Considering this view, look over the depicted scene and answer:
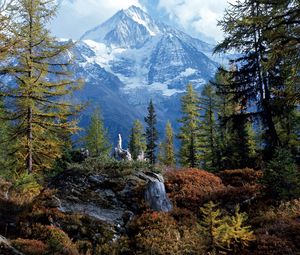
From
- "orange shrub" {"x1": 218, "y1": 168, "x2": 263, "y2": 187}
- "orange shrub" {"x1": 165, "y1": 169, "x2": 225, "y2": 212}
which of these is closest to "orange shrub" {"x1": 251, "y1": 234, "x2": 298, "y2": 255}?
"orange shrub" {"x1": 165, "y1": 169, "x2": 225, "y2": 212}

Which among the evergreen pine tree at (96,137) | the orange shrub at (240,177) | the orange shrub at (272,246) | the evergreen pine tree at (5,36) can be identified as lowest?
the orange shrub at (272,246)

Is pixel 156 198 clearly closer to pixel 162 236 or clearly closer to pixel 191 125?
pixel 162 236

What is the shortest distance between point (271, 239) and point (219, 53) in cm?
1411

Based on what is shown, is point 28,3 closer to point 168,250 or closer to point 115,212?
point 115,212

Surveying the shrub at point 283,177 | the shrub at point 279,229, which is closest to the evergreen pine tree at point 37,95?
the shrub at point 283,177

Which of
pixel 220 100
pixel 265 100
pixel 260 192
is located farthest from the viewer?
pixel 220 100

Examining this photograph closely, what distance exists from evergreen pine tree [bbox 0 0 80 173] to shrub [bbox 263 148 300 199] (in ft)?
38.7

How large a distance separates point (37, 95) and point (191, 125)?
94.5 ft

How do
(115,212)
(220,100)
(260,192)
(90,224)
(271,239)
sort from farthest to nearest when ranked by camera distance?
(220,100), (260,192), (115,212), (90,224), (271,239)

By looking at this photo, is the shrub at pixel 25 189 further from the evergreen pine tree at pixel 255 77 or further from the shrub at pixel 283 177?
the evergreen pine tree at pixel 255 77

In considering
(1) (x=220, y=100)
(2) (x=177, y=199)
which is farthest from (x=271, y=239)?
(1) (x=220, y=100)

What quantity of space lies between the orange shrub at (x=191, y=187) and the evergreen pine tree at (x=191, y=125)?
2651 centimetres

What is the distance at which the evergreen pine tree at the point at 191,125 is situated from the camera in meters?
47.6

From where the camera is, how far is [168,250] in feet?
41.5
